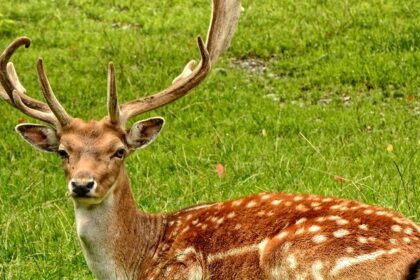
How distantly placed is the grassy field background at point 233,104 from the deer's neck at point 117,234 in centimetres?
49

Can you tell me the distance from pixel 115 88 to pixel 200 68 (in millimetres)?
858

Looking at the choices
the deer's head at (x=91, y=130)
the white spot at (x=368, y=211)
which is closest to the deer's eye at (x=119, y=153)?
the deer's head at (x=91, y=130)

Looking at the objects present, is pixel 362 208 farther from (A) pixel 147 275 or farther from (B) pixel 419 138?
(B) pixel 419 138

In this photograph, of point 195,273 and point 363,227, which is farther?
point 195,273

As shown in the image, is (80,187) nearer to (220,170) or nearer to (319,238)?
(319,238)

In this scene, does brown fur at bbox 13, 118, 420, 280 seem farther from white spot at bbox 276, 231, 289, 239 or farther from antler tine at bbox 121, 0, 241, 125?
antler tine at bbox 121, 0, 241, 125

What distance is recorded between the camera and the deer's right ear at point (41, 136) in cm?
673

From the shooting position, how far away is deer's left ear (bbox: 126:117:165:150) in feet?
22.1

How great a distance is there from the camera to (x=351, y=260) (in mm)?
5770

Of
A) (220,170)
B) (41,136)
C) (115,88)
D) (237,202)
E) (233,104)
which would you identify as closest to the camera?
(115,88)

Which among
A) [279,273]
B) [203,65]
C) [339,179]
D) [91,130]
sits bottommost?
[339,179]

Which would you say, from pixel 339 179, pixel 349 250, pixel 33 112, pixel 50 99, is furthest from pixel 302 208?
pixel 339 179

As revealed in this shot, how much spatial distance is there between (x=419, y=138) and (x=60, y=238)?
431 centimetres

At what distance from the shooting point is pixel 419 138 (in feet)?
35.4
